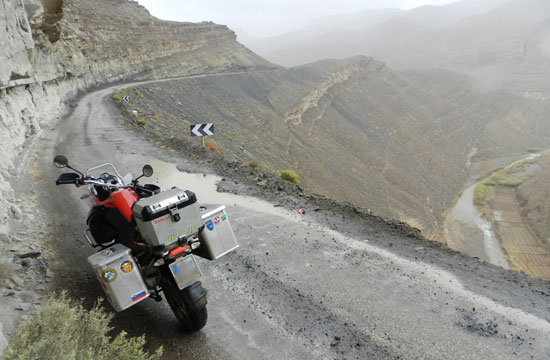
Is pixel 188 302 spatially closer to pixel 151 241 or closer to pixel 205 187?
pixel 151 241

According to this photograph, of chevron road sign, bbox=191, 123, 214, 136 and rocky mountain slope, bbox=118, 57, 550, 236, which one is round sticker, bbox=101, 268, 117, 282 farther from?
rocky mountain slope, bbox=118, 57, 550, 236

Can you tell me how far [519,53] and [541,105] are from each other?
5326 cm

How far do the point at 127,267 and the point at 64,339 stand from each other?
36.3 inches

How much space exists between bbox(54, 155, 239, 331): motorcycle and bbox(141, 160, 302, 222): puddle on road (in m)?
4.37

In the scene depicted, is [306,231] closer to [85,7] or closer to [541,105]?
[85,7]

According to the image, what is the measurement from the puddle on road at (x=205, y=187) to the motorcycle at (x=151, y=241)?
14.3ft

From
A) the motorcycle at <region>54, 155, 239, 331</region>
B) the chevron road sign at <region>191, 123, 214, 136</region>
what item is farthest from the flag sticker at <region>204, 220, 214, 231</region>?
the chevron road sign at <region>191, 123, 214, 136</region>

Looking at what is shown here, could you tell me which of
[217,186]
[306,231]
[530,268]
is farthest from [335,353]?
[530,268]

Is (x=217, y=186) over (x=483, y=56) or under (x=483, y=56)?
over

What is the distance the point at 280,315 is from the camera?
5.26 m

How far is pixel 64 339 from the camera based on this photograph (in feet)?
10.9

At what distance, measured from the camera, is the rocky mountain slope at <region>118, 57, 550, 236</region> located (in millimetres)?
27141

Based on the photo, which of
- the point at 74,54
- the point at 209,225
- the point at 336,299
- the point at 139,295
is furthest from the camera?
the point at 74,54

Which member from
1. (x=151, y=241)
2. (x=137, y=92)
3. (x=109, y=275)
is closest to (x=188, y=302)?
(x=109, y=275)
